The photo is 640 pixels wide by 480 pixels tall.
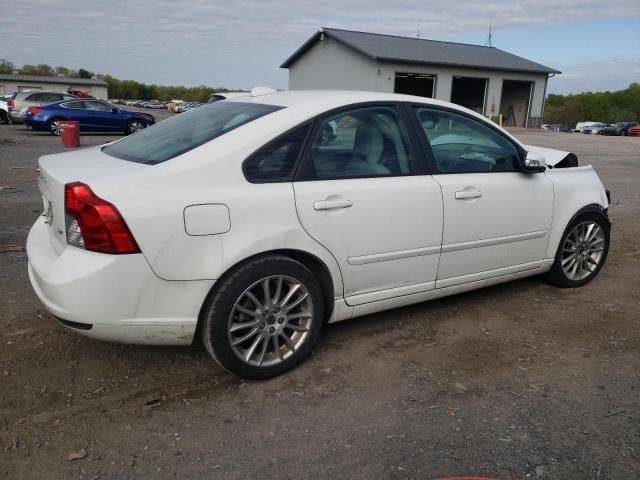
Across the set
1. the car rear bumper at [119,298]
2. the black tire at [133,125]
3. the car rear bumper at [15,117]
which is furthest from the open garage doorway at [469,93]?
the car rear bumper at [119,298]

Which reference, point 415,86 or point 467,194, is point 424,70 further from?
point 467,194

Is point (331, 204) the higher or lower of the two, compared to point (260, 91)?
lower

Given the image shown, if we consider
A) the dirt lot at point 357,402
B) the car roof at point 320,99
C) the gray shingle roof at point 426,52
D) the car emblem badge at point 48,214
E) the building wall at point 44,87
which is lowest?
the dirt lot at point 357,402

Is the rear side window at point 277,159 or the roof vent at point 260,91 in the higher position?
the roof vent at point 260,91

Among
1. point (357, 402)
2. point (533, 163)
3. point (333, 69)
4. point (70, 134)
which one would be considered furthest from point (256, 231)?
point (333, 69)

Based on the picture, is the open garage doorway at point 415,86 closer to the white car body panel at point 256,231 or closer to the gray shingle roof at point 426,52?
the gray shingle roof at point 426,52

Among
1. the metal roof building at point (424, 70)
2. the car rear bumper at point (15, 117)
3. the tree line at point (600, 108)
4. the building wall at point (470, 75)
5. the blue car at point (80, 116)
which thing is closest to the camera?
the blue car at point (80, 116)

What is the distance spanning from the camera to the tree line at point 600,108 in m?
97.8

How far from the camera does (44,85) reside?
Result: 7862cm

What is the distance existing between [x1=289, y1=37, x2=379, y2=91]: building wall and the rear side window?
26734 mm

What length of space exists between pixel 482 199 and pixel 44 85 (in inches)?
3459

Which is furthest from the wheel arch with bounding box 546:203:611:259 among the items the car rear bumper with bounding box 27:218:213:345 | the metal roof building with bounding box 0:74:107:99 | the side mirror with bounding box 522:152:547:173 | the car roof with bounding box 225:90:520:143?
the metal roof building with bounding box 0:74:107:99

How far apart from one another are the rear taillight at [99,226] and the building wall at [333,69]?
2743 centimetres

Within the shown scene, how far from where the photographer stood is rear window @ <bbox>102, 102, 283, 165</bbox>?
10.1 ft
